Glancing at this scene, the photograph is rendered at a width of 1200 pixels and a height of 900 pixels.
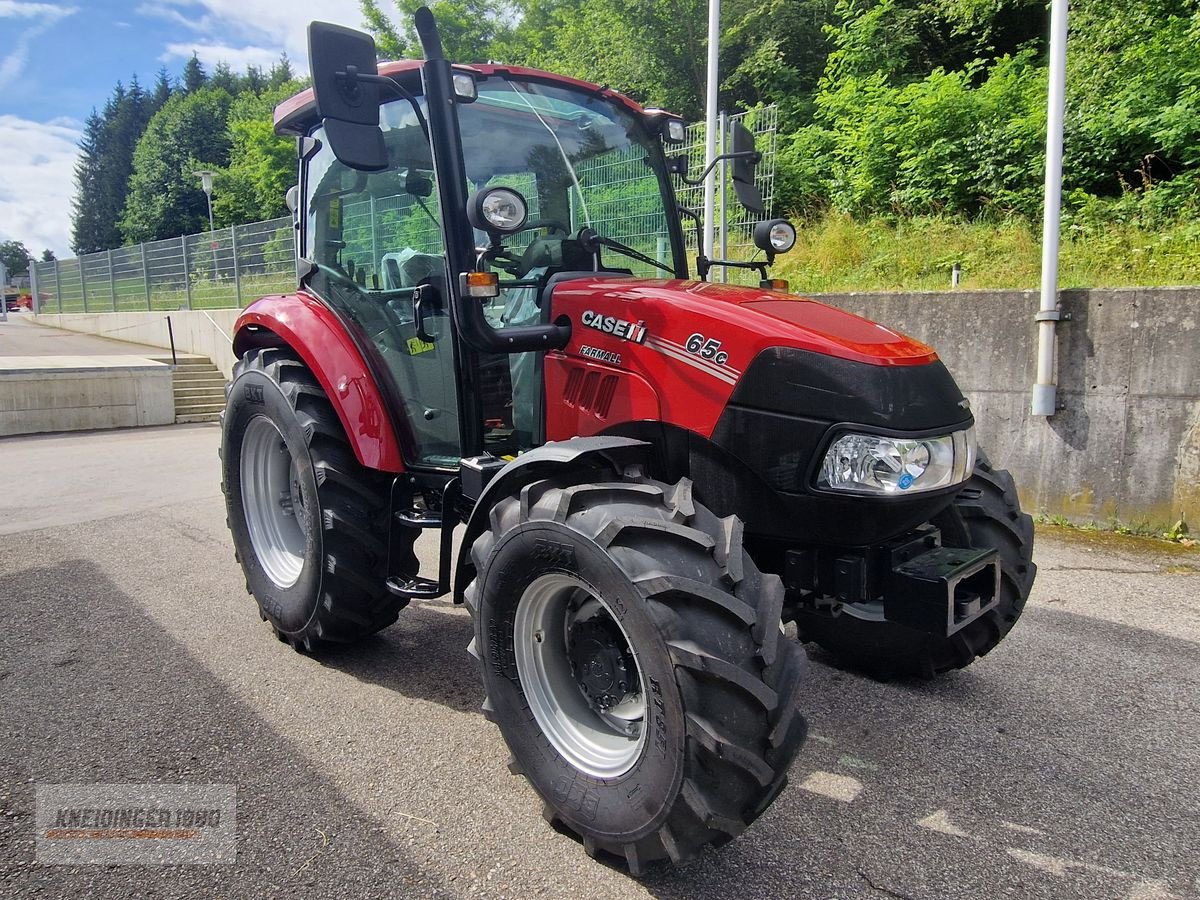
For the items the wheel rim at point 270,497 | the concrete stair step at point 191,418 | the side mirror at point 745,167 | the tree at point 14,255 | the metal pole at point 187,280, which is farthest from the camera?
the tree at point 14,255

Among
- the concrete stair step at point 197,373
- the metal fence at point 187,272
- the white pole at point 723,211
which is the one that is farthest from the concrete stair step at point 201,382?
the white pole at point 723,211

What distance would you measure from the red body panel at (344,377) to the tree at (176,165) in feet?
160

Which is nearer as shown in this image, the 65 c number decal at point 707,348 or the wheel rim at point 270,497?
the 65 c number decal at point 707,348

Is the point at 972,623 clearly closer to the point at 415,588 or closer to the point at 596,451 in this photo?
the point at 596,451

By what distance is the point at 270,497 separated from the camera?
3982mm

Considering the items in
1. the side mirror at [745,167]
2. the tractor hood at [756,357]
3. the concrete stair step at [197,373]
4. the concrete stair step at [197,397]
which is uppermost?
the side mirror at [745,167]

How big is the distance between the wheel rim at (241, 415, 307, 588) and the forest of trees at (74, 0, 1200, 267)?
719cm

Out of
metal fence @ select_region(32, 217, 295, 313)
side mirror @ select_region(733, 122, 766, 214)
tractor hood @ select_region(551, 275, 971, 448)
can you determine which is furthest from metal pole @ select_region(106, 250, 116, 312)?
tractor hood @ select_region(551, 275, 971, 448)

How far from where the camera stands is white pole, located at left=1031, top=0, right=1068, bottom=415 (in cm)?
555

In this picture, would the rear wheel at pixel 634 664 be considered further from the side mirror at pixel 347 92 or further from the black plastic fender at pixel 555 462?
the side mirror at pixel 347 92

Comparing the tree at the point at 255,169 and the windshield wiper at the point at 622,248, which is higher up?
the tree at the point at 255,169

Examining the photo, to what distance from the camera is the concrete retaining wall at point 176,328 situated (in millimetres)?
15766

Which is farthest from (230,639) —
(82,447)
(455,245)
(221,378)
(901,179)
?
(221,378)

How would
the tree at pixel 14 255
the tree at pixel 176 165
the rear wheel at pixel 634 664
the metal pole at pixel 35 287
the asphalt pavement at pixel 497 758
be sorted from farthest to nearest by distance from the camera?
the tree at pixel 14 255
the tree at pixel 176 165
the metal pole at pixel 35 287
the asphalt pavement at pixel 497 758
the rear wheel at pixel 634 664
